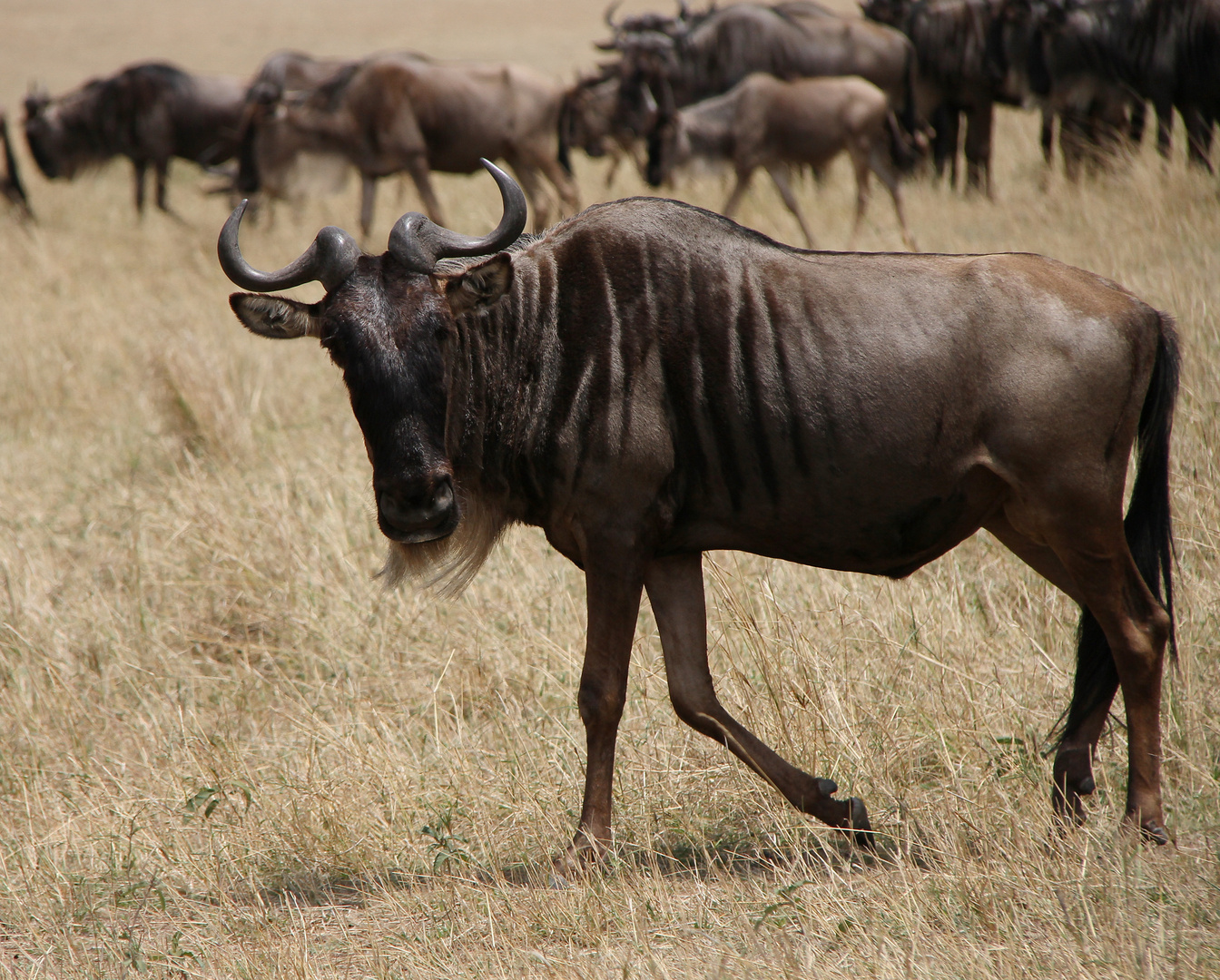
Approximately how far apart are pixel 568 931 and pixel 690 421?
119cm

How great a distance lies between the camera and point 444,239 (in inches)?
116

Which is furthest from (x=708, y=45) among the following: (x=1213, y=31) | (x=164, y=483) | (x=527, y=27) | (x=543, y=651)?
(x=527, y=27)

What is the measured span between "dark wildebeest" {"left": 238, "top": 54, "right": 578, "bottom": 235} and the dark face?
28.3 ft

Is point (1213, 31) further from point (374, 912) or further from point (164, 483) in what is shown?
point (374, 912)

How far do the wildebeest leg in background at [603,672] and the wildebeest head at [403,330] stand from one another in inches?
14.9

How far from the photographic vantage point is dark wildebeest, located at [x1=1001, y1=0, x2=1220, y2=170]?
30.9 ft

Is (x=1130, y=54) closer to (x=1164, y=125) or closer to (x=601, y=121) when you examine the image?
(x=1164, y=125)

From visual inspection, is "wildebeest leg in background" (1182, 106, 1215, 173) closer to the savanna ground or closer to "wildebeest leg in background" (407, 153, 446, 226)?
the savanna ground

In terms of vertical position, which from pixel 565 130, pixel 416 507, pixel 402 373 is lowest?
pixel 565 130

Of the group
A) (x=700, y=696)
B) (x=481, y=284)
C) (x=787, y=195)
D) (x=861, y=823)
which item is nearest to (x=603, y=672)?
(x=700, y=696)

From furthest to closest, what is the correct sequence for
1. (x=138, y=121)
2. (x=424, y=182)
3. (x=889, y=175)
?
(x=138, y=121)
(x=424, y=182)
(x=889, y=175)

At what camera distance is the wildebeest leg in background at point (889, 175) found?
32.1 ft

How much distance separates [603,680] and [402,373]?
0.87 metres

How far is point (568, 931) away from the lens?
2.71 meters
